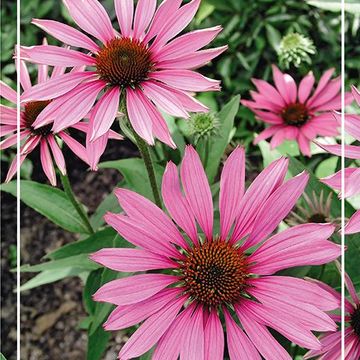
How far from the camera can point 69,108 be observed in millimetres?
662

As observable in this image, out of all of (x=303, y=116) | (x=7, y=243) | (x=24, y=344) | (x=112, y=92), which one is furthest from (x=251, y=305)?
(x=7, y=243)

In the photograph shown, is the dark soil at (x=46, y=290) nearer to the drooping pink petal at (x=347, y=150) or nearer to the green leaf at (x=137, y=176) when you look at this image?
the green leaf at (x=137, y=176)

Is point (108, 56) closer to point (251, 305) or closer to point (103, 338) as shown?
point (251, 305)

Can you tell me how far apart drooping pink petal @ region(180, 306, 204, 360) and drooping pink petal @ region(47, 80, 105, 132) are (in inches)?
8.8

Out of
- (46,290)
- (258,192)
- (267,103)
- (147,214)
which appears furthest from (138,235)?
(46,290)

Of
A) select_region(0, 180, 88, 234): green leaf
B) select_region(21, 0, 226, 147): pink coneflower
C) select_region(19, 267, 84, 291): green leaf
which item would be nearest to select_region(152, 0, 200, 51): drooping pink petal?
select_region(21, 0, 226, 147): pink coneflower

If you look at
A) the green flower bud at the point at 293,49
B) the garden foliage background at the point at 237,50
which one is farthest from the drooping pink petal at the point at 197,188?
the garden foliage background at the point at 237,50

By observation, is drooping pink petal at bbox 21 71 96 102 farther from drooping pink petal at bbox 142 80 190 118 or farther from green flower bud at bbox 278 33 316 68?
green flower bud at bbox 278 33 316 68

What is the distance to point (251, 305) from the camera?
688 millimetres

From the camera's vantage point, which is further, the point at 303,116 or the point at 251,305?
the point at 303,116

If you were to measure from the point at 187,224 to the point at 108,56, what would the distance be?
0.19 metres

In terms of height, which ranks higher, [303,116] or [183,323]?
[303,116]

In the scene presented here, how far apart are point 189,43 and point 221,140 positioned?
0.98 ft

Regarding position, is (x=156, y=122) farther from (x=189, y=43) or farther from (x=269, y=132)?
(x=269, y=132)
